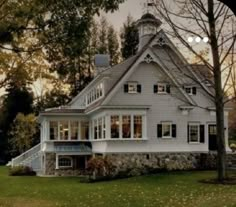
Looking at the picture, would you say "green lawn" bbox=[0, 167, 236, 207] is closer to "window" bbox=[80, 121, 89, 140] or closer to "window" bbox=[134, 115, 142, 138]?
"window" bbox=[134, 115, 142, 138]

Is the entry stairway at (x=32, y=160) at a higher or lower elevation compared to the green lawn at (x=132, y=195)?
higher

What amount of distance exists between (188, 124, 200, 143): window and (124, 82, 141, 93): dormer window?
4.69 meters

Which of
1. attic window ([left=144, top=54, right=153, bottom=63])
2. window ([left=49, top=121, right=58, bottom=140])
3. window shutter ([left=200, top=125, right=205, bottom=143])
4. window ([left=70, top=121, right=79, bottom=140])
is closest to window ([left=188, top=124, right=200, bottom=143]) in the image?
window shutter ([left=200, top=125, right=205, bottom=143])

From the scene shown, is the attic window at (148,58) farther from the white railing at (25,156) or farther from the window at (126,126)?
the white railing at (25,156)

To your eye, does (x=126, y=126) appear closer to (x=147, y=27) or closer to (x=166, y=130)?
(x=166, y=130)

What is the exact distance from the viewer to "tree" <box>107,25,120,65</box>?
64.2m

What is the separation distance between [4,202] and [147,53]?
1582 centimetres

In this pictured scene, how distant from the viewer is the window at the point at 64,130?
3553 centimetres

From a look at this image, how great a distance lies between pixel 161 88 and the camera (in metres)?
32.4

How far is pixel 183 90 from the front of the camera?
106ft

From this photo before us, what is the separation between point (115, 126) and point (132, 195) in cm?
1172

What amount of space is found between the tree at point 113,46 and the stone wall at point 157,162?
3349cm

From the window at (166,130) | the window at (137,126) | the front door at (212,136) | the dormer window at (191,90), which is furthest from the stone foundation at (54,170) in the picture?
the dormer window at (191,90)

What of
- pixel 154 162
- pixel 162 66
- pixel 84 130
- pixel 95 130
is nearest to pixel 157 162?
pixel 154 162
